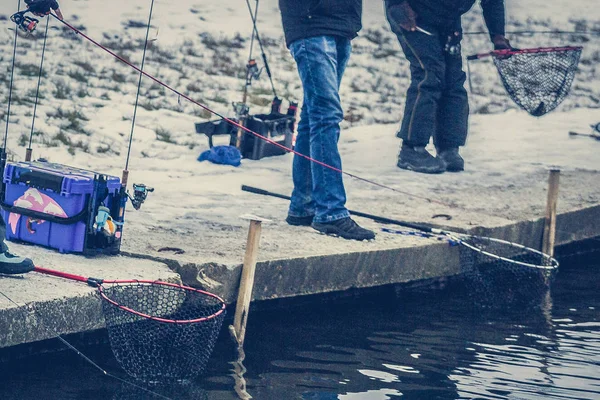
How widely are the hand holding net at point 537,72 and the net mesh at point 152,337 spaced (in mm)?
3797

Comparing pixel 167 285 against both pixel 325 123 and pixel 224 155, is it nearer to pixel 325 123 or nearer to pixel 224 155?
pixel 325 123

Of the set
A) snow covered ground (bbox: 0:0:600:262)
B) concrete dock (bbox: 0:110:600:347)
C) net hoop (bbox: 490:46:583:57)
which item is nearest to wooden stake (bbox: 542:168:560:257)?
concrete dock (bbox: 0:110:600:347)

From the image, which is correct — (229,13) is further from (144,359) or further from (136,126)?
(144,359)

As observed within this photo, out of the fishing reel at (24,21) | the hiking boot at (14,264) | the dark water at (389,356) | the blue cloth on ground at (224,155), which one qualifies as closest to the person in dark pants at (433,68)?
the blue cloth on ground at (224,155)

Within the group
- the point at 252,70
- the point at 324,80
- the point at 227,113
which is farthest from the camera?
the point at 227,113

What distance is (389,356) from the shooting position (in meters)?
5.58

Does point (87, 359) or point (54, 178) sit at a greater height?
point (54, 178)

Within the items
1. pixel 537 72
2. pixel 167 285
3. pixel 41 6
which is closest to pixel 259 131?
pixel 537 72

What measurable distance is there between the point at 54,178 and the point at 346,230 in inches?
64.3

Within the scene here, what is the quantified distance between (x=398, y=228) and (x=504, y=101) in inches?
285

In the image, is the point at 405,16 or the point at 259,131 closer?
the point at 405,16

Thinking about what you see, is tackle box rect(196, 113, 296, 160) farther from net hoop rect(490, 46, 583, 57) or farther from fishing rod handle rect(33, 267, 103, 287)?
fishing rod handle rect(33, 267, 103, 287)

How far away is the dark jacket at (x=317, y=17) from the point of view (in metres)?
6.11

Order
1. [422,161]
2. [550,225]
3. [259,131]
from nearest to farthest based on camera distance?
[550,225] → [422,161] → [259,131]
